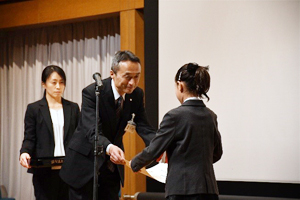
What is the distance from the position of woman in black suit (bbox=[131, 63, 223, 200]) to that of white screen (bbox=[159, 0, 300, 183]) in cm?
187

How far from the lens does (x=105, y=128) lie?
301 cm

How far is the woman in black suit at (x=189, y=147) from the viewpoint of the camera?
2.34 meters

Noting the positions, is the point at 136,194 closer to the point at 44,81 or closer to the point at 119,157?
the point at 44,81

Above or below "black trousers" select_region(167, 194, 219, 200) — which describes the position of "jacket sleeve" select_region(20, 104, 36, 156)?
above

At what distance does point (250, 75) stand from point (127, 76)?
1.75m

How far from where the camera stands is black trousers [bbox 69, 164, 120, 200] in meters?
3.03

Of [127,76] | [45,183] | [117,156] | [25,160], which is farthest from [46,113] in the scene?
[117,156]

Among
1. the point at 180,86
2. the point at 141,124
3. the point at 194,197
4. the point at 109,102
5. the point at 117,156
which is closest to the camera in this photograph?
the point at 194,197

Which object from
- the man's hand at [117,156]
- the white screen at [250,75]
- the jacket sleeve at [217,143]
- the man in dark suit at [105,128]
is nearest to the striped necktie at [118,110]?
the man in dark suit at [105,128]

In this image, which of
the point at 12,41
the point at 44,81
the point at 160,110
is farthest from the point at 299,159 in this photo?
the point at 12,41

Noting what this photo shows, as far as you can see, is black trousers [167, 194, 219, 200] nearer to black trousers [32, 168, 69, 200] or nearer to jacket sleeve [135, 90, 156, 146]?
jacket sleeve [135, 90, 156, 146]

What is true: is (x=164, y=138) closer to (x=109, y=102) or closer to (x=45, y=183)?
(x=109, y=102)

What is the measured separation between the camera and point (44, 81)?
4.21 m

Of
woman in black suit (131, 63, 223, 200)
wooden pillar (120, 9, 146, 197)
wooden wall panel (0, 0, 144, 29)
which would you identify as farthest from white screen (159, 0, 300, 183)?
woman in black suit (131, 63, 223, 200)
